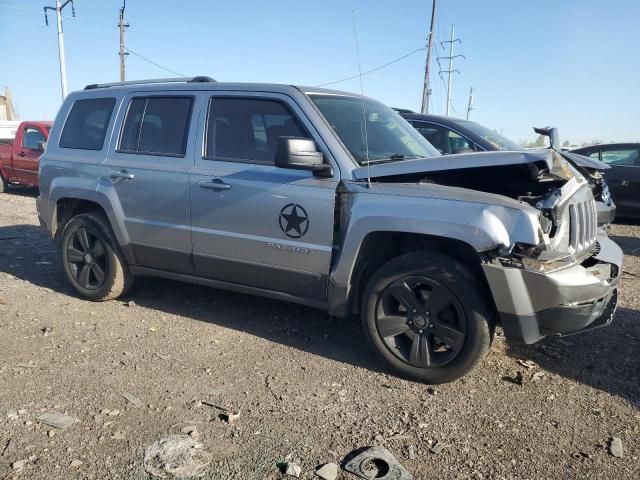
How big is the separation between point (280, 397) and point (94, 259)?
2.62 meters

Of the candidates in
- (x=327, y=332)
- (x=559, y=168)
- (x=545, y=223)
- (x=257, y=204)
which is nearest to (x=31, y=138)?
(x=257, y=204)

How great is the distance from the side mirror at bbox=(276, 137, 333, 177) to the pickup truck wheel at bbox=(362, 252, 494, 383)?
84 centimetres

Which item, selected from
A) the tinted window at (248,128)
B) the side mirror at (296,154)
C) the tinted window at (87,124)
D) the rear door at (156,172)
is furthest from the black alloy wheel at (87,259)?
the side mirror at (296,154)

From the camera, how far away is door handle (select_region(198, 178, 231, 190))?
13.3ft

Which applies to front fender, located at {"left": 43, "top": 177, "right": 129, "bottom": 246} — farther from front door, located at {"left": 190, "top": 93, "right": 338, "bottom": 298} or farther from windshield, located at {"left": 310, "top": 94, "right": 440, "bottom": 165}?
windshield, located at {"left": 310, "top": 94, "right": 440, "bottom": 165}

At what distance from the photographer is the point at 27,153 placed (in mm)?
12102

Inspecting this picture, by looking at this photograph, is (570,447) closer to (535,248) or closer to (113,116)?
(535,248)

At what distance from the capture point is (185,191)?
168 inches

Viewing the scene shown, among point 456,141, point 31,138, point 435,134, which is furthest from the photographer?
point 31,138

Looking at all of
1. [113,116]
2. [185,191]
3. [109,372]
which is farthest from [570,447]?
[113,116]

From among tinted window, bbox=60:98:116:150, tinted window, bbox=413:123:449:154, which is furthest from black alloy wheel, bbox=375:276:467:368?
tinted window, bbox=413:123:449:154

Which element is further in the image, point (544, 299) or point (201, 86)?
point (201, 86)

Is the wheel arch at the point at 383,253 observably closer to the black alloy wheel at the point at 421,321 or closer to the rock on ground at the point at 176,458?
the black alloy wheel at the point at 421,321

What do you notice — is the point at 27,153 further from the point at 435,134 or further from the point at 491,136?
the point at 491,136
